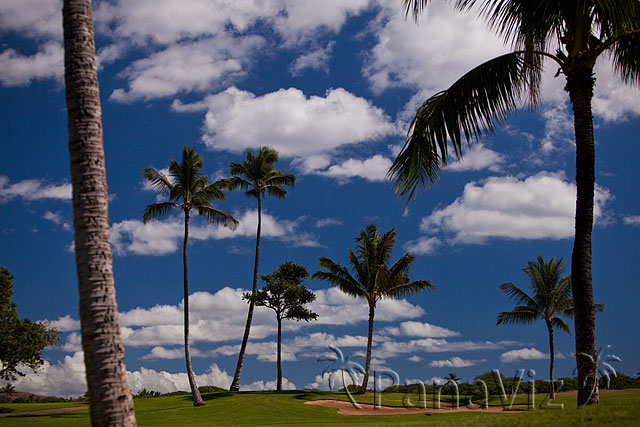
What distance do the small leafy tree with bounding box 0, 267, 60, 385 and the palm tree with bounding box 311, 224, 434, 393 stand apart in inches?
756

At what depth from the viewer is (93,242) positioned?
7801 mm

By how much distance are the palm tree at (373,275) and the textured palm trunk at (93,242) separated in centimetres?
3301

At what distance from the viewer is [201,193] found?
A: 1427 inches

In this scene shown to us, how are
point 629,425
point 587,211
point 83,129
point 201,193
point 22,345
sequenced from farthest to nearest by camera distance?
point 201,193
point 22,345
point 587,211
point 629,425
point 83,129

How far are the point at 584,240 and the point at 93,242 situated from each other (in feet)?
33.9

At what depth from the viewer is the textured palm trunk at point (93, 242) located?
24.7ft

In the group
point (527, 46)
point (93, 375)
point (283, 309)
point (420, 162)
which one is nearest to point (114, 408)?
point (93, 375)

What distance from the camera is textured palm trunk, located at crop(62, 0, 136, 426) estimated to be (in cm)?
752

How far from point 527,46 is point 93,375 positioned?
1181 cm

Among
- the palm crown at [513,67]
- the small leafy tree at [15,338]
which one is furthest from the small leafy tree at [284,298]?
the palm crown at [513,67]

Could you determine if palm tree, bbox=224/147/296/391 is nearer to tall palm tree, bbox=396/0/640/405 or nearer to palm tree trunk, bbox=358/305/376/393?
palm tree trunk, bbox=358/305/376/393

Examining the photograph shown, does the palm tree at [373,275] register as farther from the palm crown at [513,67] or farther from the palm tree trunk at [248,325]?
the palm crown at [513,67]

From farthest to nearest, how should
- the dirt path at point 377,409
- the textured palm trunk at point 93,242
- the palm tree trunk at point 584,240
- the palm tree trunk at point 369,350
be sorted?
the palm tree trunk at point 369,350 < the dirt path at point 377,409 < the palm tree trunk at point 584,240 < the textured palm trunk at point 93,242

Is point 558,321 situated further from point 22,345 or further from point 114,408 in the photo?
point 114,408
